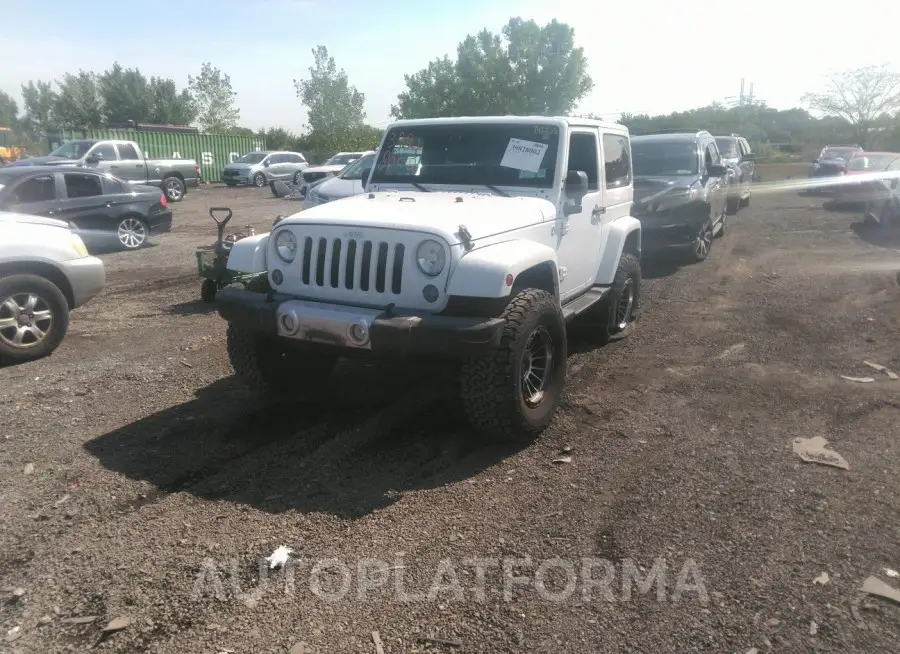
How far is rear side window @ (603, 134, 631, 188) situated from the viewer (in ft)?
19.8

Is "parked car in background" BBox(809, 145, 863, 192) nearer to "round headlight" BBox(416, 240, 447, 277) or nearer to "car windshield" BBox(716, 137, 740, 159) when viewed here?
"car windshield" BBox(716, 137, 740, 159)

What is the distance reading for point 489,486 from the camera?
376 cm

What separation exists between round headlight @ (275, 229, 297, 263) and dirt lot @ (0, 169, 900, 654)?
1091mm

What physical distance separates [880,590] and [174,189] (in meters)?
23.6

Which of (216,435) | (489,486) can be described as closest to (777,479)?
(489,486)

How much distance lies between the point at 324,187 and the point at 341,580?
8.76m

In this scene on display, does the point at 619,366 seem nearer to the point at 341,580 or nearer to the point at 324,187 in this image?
the point at 341,580

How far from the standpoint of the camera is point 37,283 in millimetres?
5879

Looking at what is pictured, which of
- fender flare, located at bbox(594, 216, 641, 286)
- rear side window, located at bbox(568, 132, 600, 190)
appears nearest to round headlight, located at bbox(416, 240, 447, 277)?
rear side window, located at bbox(568, 132, 600, 190)

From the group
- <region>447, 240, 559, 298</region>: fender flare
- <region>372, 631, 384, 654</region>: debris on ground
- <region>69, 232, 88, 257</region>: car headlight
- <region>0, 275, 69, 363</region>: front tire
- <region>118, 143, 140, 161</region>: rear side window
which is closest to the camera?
<region>372, 631, 384, 654</region>: debris on ground

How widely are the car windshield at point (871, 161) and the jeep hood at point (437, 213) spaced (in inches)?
603

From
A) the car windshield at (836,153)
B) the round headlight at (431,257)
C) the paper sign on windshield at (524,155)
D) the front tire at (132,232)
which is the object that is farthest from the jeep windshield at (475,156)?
the car windshield at (836,153)

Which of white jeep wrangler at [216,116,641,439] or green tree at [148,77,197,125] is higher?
green tree at [148,77,197,125]

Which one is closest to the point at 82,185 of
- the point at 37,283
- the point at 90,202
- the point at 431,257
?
the point at 90,202
